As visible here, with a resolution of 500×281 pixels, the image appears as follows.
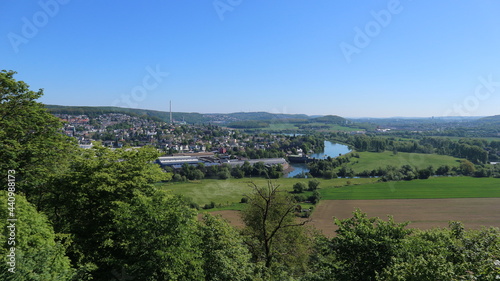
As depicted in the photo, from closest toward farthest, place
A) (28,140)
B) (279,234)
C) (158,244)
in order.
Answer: (158,244)
(28,140)
(279,234)

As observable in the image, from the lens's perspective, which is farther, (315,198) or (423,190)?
(423,190)

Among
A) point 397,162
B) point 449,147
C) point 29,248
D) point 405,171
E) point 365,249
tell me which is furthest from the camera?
point 449,147

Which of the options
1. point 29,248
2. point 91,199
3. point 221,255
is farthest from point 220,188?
point 29,248

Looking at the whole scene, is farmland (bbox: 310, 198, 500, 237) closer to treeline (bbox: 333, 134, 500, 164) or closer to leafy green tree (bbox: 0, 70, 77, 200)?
leafy green tree (bbox: 0, 70, 77, 200)

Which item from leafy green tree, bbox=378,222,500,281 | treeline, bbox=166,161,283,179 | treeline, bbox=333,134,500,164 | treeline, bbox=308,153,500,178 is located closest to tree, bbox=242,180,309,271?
leafy green tree, bbox=378,222,500,281

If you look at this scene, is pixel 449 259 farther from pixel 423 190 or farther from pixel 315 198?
pixel 423 190

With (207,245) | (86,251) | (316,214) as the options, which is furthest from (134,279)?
(316,214)
